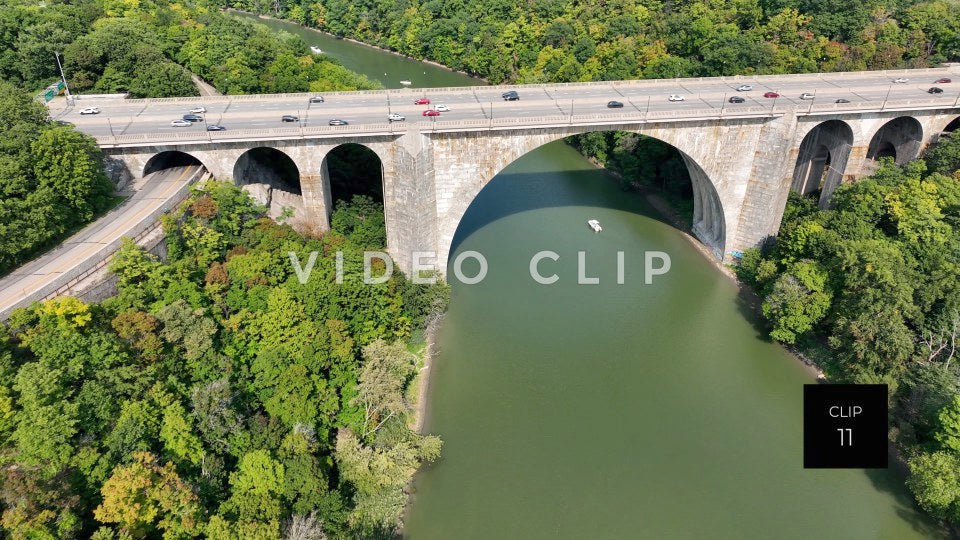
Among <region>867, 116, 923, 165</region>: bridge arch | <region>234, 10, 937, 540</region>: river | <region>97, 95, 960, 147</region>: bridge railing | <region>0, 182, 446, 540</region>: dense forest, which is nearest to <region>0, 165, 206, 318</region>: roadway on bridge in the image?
<region>0, 182, 446, 540</region>: dense forest

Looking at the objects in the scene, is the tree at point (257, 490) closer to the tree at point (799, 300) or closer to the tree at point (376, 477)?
the tree at point (376, 477)

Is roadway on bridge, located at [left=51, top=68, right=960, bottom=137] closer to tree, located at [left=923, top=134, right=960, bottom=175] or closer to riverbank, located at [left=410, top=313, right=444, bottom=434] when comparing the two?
tree, located at [left=923, top=134, right=960, bottom=175]

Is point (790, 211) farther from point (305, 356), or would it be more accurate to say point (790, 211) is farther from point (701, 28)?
point (305, 356)

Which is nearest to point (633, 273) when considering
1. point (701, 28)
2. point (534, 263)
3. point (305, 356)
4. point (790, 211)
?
point (534, 263)

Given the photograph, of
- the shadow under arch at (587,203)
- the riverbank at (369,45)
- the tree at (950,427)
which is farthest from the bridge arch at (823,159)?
the riverbank at (369,45)

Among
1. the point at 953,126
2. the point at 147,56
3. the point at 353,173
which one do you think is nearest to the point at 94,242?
the point at 353,173
